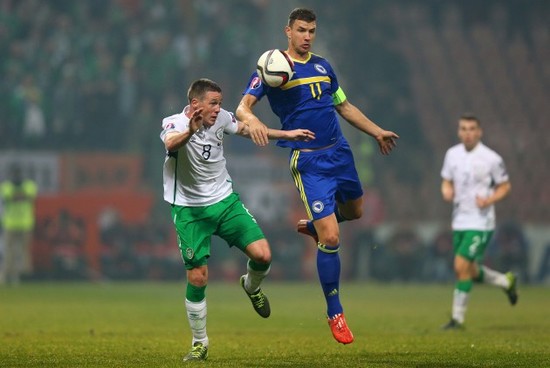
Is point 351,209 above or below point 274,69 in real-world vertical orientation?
below

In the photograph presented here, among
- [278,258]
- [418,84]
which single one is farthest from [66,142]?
[418,84]

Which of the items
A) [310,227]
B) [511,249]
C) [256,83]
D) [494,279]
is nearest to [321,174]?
[310,227]

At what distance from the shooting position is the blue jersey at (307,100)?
34.9 ft

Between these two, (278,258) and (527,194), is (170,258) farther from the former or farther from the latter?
(527,194)

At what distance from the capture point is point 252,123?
984 cm

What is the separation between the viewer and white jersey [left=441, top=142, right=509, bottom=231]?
15.2 metres

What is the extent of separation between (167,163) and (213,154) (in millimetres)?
419

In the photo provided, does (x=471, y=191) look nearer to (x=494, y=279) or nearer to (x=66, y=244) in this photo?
(x=494, y=279)

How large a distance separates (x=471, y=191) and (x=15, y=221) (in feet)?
43.2

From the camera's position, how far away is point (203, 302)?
1039cm

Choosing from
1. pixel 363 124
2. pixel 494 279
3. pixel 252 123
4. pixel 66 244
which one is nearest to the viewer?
pixel 252 123

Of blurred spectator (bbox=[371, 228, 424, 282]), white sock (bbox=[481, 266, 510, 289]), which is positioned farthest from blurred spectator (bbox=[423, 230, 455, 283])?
white sock (bbox=[481, 266, 510, 289])

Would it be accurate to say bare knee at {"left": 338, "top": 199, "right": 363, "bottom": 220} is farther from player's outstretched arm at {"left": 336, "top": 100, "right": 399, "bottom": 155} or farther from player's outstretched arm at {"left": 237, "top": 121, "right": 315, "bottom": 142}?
player's outstretched arm at {"left": 237, "top": 121, "right": 315, "bottom": 142}

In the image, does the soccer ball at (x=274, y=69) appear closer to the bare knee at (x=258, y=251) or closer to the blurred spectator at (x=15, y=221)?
the bare knee at (x=258, y=251)
